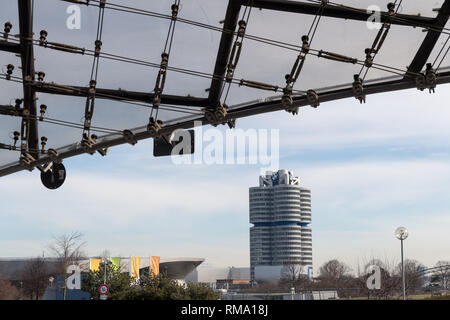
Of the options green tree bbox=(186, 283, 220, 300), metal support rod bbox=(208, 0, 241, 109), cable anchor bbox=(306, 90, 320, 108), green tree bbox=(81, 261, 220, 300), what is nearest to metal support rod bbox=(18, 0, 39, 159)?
metal support rod bbox=(208, 0, 241, 109)

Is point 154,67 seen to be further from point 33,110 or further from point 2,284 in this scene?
point 2,284

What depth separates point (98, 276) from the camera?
61656 millimetres

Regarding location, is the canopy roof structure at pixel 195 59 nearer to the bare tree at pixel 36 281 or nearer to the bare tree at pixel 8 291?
the bare tree at pixel 8 291

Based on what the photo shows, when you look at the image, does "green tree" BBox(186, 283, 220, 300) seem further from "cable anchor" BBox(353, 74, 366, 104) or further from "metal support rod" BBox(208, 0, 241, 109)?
"cable anchor" BBox(353, 74, 366, 104)

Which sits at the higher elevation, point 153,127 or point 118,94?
point 118,94

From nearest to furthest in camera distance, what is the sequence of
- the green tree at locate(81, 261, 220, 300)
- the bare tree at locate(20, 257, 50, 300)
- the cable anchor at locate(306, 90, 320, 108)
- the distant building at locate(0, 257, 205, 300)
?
the cable anchor at locate(306, 90, 320, 108)
the green tree at locate(81, 261, 220, 300)
the distant building at locate(0, 257, 205, 300)
the bare tree at locate(20, 257, 50, 300)

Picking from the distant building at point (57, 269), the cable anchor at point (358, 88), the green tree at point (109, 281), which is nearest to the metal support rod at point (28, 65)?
the cable anchor at point (358, 88)

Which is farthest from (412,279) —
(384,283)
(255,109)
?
(255,109)

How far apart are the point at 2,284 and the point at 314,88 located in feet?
261

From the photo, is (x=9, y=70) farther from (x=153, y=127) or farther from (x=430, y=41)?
(x=430, y=41)

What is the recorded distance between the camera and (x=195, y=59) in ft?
53.0

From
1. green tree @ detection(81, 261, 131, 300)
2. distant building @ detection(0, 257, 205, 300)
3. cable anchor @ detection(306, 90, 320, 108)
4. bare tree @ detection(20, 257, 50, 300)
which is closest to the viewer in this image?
cable anchor @ detection(306, 90, 320, 108)

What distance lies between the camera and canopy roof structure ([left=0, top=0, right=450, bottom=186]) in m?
14.6

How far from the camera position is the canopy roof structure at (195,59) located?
14.6 meters
